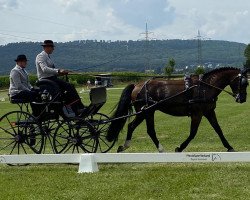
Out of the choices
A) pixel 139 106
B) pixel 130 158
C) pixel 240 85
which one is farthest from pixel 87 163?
pixel 240 85

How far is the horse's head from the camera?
31.8 feet

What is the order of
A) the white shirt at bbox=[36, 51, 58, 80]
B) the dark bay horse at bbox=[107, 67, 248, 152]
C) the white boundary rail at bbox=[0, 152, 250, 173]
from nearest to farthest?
the white boundary rail at bbox=[0, 152, 250, 173] < the dark bay horse at bbox=[107, 67, 248, 152] < the white shirt at bbox=[36, 51, 58, 80]

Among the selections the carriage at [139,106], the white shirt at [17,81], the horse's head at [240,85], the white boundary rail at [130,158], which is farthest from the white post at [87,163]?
the horse's head at [240,85]

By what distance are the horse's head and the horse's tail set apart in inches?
82.4

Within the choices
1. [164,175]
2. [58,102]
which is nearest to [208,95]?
[164,175]

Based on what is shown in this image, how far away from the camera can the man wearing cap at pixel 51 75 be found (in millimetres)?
10094

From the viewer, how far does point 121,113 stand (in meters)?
10.4

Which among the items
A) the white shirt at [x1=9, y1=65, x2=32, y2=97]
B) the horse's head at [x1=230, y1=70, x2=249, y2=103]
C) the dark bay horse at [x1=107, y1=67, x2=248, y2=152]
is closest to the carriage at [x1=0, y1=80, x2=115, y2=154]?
the white shirt at [x1=9, y1=65, x2=32, y2=97]

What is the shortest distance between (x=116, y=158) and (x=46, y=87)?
2.28 metres

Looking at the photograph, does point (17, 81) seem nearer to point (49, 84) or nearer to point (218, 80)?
point (49, 84)

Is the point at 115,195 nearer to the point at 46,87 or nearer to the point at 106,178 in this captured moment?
the point at 106,178

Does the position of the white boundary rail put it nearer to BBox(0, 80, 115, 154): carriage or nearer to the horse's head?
BBox(0, 80, 115, 154): carriage

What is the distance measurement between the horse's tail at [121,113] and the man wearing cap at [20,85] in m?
1.68

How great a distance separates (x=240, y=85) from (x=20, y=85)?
4.36 metres
